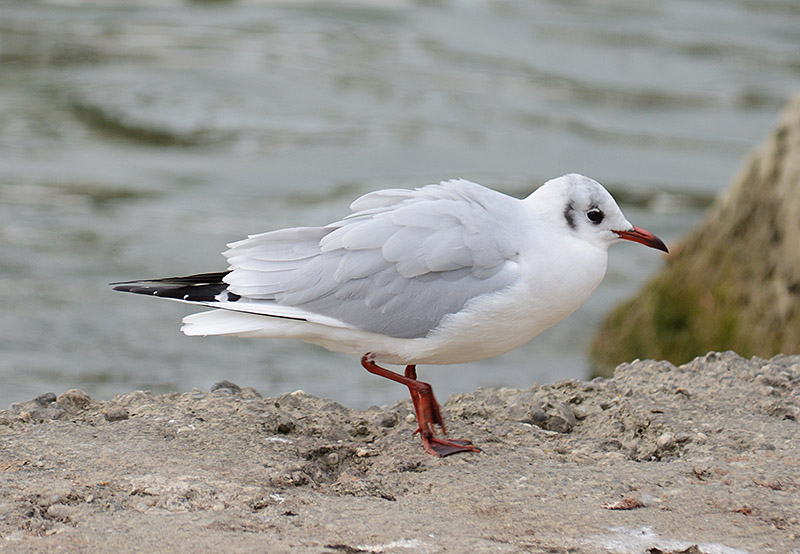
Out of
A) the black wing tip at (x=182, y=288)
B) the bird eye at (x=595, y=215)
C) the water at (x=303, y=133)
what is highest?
the bird eye at (x=595, y=215)

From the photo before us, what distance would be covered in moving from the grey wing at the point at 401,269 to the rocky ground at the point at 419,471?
44 cm

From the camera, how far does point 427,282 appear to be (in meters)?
3.77

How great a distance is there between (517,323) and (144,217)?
21.3ft

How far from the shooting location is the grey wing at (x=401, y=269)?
12.3 feet

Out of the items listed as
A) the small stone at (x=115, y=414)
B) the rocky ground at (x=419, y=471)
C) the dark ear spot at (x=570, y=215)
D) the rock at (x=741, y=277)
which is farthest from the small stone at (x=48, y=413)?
the rock at (x=741, y=277)

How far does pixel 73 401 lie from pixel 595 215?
1938 millimetres

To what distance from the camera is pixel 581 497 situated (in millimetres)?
3305

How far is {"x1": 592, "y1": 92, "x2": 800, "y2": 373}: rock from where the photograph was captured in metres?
6.02

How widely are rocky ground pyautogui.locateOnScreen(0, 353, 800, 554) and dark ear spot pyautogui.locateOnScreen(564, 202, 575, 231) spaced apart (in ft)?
2.15

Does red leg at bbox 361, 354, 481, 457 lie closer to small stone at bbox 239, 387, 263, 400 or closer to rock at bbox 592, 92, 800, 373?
small stone at bbox 239, 387, 263, 400

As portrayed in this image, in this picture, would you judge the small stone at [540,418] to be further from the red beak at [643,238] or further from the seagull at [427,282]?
the red beak at [643,238]

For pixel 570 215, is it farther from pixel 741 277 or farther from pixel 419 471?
pixel 741 277

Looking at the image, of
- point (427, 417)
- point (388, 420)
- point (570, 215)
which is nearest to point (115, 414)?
point (388, 420)

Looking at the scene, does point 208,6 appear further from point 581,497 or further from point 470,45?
point 581,497
